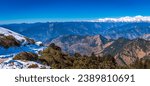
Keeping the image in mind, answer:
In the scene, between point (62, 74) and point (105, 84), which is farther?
point (62, 74)

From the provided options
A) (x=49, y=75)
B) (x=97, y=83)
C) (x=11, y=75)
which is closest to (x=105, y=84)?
(x=97, y=83)

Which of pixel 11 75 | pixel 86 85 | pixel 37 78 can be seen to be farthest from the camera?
pixel 11 75

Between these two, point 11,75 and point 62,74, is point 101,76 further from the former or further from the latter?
point 11,75

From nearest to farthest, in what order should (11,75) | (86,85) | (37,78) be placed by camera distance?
1. (86,85)
2. (37,78)
3. (11,75)

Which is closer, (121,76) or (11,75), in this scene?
(121,76)

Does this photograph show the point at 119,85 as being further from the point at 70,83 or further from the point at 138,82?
the point at 70,83

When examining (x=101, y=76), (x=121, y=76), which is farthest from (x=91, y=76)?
(x=121, y=76)

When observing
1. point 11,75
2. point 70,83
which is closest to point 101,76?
point 70,83
